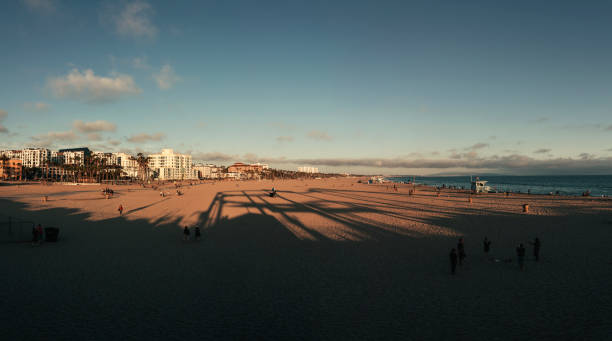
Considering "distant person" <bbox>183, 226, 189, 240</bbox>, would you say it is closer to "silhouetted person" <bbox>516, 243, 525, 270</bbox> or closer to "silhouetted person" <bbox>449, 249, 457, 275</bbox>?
"silhouetted person" <bbox>449, 249, 457, 275</bbox>

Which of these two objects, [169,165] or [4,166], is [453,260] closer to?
[4,166]

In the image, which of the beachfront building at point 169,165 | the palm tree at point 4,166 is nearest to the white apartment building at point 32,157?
the beachfront building at point 169,165

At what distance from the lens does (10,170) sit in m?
125

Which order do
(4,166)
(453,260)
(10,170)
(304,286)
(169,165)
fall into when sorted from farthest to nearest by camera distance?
(169,165) < (10,170) < (4,166) < (453,260) < (304,286)

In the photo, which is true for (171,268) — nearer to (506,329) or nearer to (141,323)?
(141,323)

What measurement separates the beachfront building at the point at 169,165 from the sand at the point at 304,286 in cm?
17578

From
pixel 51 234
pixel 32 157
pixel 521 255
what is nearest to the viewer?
pixel 521 255

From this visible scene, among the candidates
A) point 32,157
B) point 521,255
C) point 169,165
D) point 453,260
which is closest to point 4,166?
point 169,165

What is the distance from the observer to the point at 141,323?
8141mm

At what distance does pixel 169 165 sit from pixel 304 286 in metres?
196

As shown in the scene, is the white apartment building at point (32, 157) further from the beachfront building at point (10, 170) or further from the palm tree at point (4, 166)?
the palm tree at point (4, 166)

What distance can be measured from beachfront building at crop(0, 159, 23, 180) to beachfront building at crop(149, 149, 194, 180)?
200 ft

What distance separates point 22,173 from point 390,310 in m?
164

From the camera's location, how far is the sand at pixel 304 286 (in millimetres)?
7836
